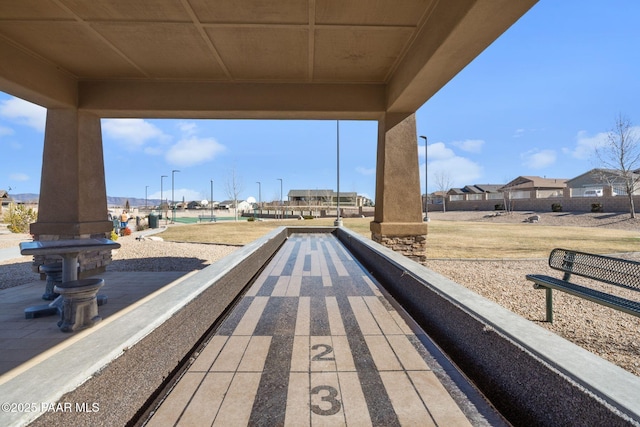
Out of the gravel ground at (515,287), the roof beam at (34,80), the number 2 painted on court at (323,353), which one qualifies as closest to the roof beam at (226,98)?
the roof beam at (34,80)

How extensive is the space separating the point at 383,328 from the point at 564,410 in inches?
77.3

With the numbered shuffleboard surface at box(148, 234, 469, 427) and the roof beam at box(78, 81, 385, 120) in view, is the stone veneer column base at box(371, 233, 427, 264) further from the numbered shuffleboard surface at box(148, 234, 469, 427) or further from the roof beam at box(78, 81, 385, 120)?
the numbered shuffleboard surface at box(148, 234, 469, 427)

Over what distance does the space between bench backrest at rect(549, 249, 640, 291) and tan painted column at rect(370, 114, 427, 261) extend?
2670 mm

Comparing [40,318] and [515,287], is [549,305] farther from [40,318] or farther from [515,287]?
[40,318]

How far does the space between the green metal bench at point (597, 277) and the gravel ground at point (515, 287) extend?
1.85 ft

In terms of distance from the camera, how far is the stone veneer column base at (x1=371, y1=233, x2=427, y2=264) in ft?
24.7

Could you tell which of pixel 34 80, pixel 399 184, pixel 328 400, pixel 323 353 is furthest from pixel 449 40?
pixel 34 80

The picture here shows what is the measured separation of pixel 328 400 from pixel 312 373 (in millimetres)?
366

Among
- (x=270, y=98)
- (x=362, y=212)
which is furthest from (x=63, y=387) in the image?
(x=362, y=212)

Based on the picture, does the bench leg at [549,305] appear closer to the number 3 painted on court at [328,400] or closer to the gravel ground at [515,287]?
the gravel ground at [515,287]

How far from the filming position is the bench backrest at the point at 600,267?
429cm

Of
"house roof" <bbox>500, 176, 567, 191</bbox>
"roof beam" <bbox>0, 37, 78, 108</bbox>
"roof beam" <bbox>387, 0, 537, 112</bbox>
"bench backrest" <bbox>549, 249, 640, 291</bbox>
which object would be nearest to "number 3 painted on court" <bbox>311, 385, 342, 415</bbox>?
"roof beam" <bbox>387, 0, 537, 112</bbox>

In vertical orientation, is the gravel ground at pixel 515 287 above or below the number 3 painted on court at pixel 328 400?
below

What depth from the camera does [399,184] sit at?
7465 millimetres
